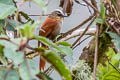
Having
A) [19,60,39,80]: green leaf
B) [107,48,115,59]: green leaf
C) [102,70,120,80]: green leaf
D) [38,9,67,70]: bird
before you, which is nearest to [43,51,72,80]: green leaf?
[19,60,39,80]: green leaf

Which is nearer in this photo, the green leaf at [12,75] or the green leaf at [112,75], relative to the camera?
the green leaf at [12,75]

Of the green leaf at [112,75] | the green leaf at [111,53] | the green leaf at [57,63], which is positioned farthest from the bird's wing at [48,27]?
the green leaf at [57,63]

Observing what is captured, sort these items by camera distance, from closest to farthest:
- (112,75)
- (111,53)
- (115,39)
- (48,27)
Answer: (115,39) → (112,75) → (111,53) → (48,27)

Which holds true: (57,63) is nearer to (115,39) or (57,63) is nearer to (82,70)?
(115,39)

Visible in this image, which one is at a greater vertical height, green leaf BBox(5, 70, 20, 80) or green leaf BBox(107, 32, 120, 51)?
green leaf BBox(5, 70, 20, 80)

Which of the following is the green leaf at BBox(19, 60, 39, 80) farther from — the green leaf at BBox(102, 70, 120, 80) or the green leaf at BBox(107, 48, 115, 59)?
the green leaf at BBox(107, 48, 115, 59)

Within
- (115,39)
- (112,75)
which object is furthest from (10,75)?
(112,75)

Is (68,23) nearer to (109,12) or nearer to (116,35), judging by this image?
(109,12)

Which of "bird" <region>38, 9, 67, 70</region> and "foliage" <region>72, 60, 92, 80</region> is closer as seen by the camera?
"foliage" <region>72, 60, 92, 80</region>

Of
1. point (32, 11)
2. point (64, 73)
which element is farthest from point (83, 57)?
point (64, 73)

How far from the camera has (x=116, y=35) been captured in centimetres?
111

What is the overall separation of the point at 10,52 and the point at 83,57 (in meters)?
1.17

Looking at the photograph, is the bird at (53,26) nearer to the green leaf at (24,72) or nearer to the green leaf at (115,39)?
the green leaf at (115,39)

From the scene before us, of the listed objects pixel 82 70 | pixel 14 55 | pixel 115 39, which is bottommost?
pixel 82 70
